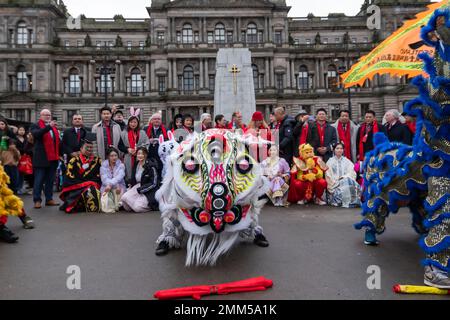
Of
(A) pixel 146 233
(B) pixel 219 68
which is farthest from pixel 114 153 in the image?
(B) pixel 219 68

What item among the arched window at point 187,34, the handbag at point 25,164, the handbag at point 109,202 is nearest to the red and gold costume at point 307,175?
the handbag at point 109,202

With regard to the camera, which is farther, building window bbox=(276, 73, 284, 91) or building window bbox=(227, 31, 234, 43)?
building window bbox=(227, 31, 234, 43)

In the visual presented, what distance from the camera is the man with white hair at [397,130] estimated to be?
25.3ft

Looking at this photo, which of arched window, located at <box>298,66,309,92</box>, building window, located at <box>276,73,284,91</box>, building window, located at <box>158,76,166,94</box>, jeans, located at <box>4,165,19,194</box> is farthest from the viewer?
arched window, located at <box>298,66,309,92</box>

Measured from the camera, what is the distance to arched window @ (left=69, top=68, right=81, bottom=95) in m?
51.4

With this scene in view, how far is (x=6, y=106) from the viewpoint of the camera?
47656 millimetres

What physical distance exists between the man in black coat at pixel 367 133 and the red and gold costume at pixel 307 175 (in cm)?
125

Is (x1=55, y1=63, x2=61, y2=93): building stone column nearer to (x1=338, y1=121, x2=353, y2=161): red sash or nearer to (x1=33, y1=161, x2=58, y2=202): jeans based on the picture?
(x1=33, y1=161, x2=58, y2=202): jeans

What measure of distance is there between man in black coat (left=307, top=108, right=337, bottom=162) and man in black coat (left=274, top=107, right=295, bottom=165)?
19.3 inches

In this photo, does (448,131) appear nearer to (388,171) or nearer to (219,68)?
(388,171)

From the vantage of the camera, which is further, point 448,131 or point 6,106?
point 6,106

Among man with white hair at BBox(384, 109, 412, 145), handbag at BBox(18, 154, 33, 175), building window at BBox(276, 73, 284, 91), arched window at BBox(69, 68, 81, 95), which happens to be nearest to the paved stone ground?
man with white hair at BBox(384, 109, 412, 145)

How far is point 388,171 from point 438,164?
88 centimetres

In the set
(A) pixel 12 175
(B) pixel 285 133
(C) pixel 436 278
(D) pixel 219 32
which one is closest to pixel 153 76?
(D) pixel 219 32
